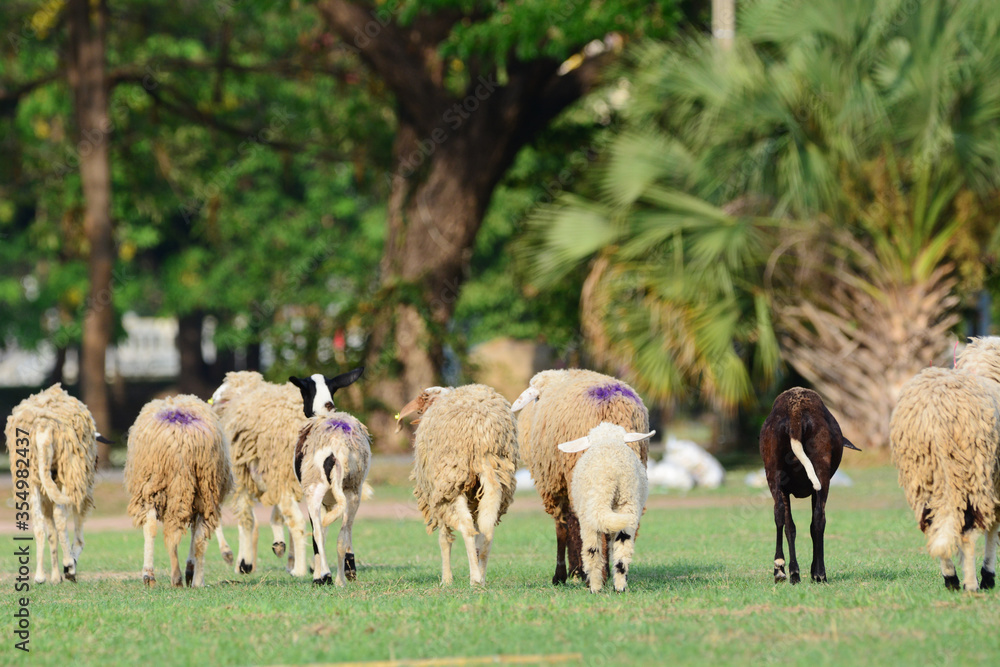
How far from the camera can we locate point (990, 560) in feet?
28.8

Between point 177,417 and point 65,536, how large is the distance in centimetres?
149

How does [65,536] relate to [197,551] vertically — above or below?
above

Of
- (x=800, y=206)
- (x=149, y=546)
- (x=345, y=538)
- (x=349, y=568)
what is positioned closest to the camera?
(x=345, y=538)

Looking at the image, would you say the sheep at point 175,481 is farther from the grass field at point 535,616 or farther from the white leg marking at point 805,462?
the white leg marking at point 805,462

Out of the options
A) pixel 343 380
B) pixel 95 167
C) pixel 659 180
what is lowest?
pixel 343 380

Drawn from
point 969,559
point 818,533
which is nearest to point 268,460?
point 818,533

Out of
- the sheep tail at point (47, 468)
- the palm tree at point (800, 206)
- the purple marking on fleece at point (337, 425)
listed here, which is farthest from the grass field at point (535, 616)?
the palm tree at point (800, 206)

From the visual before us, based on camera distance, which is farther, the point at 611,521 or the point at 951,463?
the point at 611,521

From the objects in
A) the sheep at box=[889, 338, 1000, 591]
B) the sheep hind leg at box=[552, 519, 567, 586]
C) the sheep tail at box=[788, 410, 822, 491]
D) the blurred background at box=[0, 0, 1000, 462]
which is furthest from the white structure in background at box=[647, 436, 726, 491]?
the sheep at box=[889, 338, 1000, 591]

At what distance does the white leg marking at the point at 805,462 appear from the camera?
9.09 metres

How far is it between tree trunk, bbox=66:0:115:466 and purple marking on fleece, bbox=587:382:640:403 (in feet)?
39.2

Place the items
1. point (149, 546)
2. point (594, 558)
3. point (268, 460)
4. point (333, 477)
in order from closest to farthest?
point (594, 558), point (333, 477), point (149, 546), point (268, 460)

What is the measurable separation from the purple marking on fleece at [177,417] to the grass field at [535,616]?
4.00 ft

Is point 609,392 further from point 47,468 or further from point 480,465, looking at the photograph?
point 47,468
